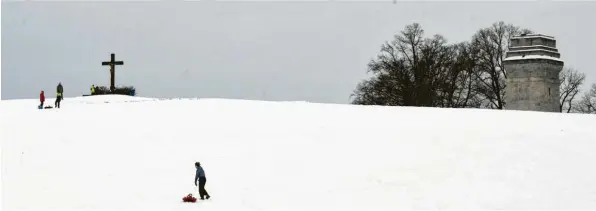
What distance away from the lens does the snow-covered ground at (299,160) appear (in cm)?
1839

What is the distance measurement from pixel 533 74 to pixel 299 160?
69.2ft

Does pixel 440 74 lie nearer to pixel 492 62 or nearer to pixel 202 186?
pixel 492 62

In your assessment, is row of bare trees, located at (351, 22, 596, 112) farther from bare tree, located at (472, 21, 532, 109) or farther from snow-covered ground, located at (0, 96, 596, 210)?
snow-covered ground, located at (0, 96, 596, 210)

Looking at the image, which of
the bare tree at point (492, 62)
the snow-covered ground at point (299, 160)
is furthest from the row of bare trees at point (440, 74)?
the snow-covered ground at point (299, 160)

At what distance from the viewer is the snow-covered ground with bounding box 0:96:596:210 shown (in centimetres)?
1839

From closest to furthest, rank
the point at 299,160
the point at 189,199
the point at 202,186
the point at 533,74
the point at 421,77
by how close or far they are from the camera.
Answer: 1. the point at 189,199
2. the point at 202,186
3. the point at 299,160
4. the point at 533,74
5. the point at 421,77

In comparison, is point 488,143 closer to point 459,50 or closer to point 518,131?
point 518,131

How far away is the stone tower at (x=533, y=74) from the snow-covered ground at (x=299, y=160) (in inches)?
280

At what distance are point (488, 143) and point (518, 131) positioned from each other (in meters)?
3.01

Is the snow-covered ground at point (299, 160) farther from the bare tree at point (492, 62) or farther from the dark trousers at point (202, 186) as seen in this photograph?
the bare tree at point (492, 62)

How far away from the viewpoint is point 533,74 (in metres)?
39.4

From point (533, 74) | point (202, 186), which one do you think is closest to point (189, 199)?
point (202, 186)

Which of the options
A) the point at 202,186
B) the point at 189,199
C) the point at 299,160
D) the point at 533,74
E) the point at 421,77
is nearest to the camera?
the point at 189,199

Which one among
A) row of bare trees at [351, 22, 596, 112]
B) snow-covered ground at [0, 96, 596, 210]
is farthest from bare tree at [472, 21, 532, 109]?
snow-covered ground at [0, 96, 596, 210]
